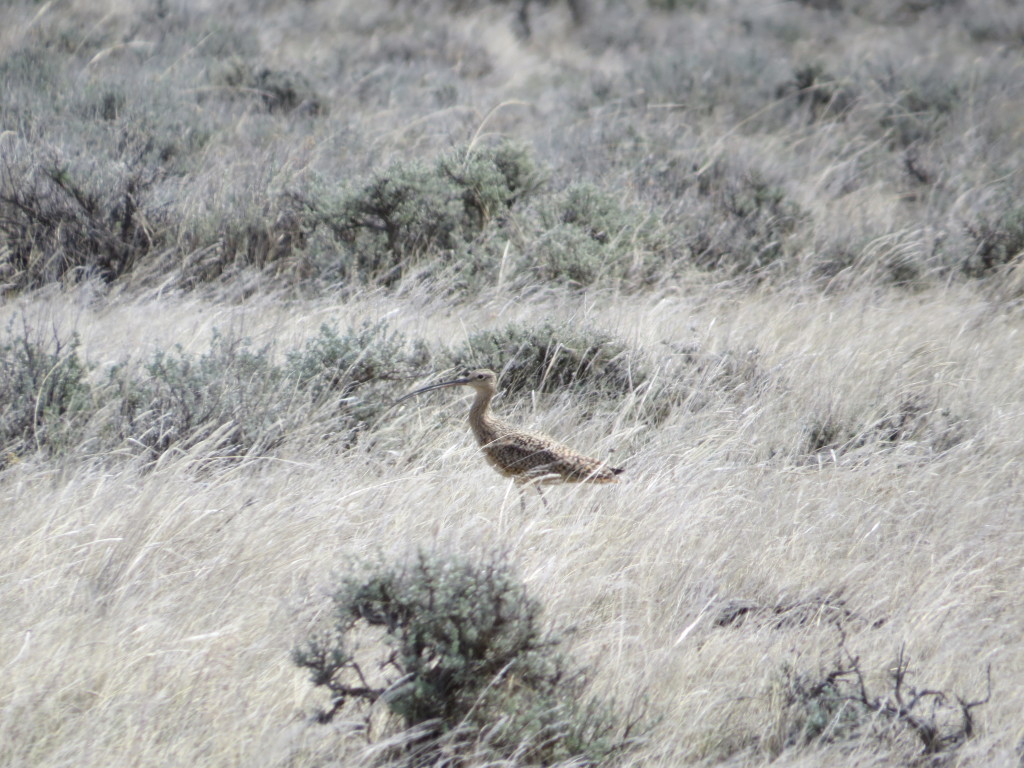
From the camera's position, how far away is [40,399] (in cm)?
436

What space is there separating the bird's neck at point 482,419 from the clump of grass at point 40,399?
5.53ft

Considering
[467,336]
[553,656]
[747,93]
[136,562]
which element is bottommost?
[747,93]

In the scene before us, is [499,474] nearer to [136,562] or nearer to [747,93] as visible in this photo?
[136,562]

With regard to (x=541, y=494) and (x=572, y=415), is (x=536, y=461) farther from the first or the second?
(x=572, y=415)

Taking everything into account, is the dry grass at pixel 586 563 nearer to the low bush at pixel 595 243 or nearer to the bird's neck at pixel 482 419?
the bird's neck at pixel 482 419

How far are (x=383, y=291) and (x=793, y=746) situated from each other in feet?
15.6

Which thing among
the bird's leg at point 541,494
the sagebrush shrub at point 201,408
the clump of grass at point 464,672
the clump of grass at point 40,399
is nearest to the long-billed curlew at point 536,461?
the bird's leg at point 541,494

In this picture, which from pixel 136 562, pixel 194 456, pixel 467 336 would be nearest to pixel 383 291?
pixel 467 336

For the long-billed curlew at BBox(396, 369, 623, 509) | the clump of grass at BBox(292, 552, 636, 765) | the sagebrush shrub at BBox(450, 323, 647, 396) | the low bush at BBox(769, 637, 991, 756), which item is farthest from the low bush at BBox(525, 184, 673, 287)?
the clump of grass at BBox(292, 552, 636, 765)

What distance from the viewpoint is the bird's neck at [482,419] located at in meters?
4.59

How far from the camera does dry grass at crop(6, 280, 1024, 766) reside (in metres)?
2.77

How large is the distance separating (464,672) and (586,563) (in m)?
1.06

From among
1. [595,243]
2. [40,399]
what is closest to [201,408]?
[40,399]

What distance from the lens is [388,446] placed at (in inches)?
189
